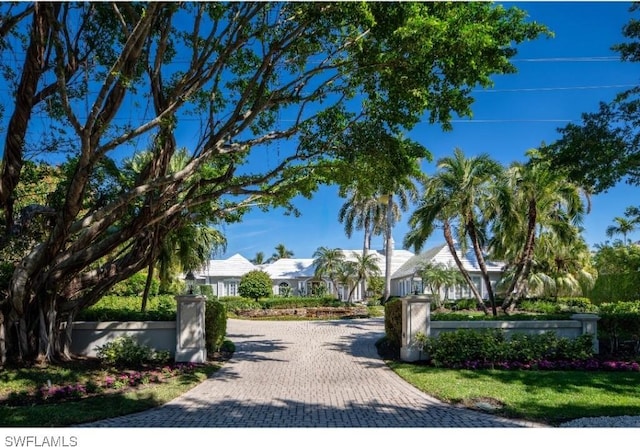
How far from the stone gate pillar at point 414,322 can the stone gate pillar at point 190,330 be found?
5074 mm

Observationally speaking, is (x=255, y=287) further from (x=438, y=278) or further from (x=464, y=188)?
(x=464, y=188)

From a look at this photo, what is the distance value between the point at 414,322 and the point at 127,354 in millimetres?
6848

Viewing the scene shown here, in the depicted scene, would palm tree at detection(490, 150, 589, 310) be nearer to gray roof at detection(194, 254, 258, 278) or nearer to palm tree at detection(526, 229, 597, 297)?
palm tree at detection(526, 229, 597, 297)

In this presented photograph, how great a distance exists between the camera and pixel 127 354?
37.3 ft

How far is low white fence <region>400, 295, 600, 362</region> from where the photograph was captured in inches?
492

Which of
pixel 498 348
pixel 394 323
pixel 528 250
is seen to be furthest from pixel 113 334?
pixel 528 250

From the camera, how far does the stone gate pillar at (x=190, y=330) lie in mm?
12086

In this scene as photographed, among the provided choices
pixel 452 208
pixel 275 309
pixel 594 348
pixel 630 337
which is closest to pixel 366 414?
pixel 594 348

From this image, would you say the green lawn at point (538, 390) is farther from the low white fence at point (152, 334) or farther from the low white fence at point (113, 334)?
the low white fence at point (113, 334)

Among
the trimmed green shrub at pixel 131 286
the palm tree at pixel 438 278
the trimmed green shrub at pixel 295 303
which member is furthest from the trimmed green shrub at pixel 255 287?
the palm tree at pixel 438 278

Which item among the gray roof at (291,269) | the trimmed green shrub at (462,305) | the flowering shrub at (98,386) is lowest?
the trimmed green shrub at (462,305)

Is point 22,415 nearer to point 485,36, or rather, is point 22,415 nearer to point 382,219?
point 485,36

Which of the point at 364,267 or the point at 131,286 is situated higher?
the point at 364,267

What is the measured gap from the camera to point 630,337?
1370 cm
